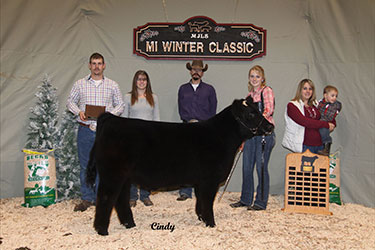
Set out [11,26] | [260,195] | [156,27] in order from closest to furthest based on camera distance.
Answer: [260,195]
[11,26]
[156,27]

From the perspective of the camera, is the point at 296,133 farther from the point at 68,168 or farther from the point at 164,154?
the point at 68,168

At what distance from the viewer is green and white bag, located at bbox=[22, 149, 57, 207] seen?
14.9 ft

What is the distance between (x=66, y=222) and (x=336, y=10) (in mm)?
5117

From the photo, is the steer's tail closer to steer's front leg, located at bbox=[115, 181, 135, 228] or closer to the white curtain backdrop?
steer's front leg, located at bbox=[115, 181, 135, 228]

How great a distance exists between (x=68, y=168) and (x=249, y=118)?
286 cm

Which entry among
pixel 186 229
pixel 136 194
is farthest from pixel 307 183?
pixel 136 194

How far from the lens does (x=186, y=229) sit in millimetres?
3646

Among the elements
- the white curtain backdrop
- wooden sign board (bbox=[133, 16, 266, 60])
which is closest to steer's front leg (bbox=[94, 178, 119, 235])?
the white curtain backdrop

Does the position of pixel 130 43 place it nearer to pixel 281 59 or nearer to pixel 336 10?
pixel 281 59

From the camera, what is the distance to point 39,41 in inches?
213

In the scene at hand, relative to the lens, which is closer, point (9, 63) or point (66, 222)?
point (66, 222)

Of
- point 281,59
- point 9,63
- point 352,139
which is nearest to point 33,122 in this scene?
point 9,63

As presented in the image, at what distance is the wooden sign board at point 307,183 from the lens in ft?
14.5

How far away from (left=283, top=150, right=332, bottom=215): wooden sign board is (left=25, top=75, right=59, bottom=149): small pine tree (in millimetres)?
3550
